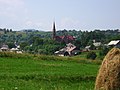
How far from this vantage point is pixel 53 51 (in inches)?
4092

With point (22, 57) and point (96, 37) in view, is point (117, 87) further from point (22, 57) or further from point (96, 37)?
point (96, 37)

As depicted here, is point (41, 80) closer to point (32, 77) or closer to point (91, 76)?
point (32, 77)

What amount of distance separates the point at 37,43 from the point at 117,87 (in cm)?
10718

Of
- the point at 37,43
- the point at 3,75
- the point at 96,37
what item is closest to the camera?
the point at 3,75

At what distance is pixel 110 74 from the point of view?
40.4 feet

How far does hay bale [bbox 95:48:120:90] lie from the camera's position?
12164 millimetres

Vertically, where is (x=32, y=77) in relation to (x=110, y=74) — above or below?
below

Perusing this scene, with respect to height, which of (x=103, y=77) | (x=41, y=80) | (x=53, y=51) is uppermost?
(x=103, y=77)

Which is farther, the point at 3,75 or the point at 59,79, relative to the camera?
the point at 59,79

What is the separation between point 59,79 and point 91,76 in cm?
276

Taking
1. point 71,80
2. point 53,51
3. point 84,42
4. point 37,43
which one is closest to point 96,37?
point 84,42

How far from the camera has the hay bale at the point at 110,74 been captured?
1216 cm

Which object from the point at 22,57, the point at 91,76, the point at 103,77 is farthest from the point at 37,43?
the point at 103,77

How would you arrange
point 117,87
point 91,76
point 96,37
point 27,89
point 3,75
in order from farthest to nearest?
point 96,37, point 91,76, point 3,75, point 27,89, point 117,87
